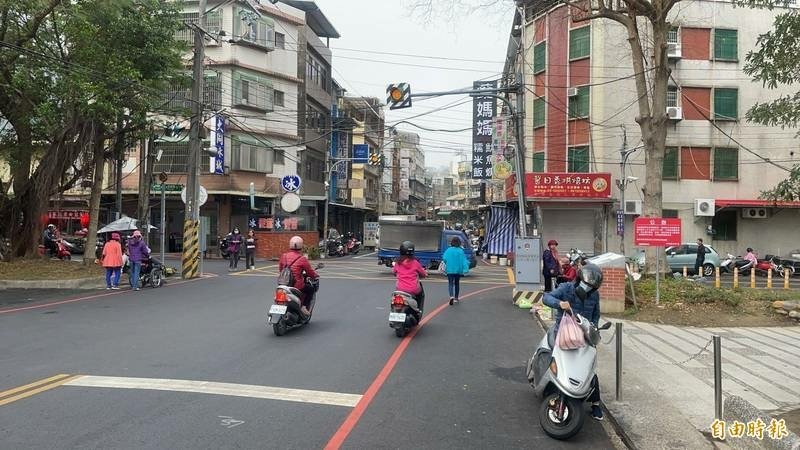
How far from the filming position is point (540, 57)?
3228cm

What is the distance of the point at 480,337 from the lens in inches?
404

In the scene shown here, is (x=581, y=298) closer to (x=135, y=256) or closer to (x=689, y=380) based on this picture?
(x=689, y=380)

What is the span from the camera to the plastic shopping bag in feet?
17.5

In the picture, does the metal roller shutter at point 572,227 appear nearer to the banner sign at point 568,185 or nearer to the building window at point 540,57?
the banner sign at point 568,185

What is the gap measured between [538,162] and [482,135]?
287 inches

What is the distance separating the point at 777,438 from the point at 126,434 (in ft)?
16.5

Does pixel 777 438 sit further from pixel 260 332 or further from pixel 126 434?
pixel 260 332

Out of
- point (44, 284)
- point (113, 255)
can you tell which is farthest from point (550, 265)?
point (44, 284)

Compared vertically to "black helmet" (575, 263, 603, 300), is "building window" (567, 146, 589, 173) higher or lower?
higher

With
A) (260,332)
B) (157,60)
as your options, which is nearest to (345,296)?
(260,332)

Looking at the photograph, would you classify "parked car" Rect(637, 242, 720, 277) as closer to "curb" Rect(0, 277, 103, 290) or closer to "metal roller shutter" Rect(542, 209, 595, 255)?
"metal roller shutter" Rect(542, 209, 595, 255)

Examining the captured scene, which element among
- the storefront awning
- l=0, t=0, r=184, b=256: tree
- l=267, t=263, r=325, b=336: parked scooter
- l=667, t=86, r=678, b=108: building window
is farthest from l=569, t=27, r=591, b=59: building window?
l=267, t=263, r=325, b=336: parked scooter

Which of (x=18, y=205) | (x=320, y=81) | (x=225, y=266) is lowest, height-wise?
(x=225, y=266)

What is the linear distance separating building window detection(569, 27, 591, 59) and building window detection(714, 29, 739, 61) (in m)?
6.55
